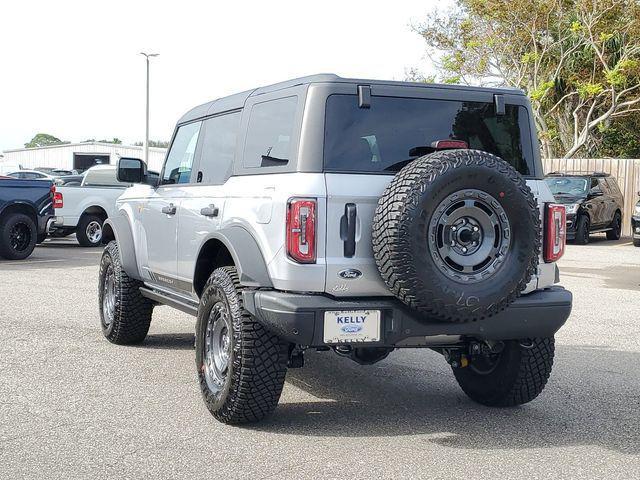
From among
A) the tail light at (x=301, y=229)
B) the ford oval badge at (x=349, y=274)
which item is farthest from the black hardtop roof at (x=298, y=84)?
the ford oval badge at (x=349, y=274)

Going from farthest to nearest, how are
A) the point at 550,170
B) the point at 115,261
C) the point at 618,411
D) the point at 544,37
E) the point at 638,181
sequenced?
1. the point at 544,37
2. the point at 550,170
3. the point at 638,181
4. the point at 115,261
5. the point at 618,411

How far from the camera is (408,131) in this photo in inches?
220

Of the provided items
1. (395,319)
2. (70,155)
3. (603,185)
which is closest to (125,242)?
(395,319)

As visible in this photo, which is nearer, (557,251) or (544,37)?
(557,251)

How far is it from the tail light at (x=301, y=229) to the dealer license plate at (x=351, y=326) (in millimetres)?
344

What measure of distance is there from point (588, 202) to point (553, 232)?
17091 mm

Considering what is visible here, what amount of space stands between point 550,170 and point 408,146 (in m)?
23.6

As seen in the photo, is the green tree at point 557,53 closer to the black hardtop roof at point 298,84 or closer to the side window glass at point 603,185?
the side window glass at point 603,185

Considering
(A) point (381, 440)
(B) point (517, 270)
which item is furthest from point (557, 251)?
(A) point (381, 440)

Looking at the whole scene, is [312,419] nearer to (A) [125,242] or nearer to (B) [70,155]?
(A) [125,242]

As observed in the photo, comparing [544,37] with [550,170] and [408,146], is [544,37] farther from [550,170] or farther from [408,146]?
[408,146]

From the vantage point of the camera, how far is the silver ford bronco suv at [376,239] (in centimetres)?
507

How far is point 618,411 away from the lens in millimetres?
6156

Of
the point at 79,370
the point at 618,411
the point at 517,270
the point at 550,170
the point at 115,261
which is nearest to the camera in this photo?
the point at 517,270
